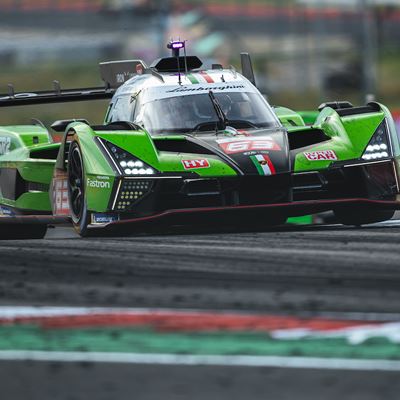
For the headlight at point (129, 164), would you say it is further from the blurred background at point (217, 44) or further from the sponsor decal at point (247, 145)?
the blurred background at point (217, 44)

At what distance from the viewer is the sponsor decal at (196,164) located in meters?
9.53

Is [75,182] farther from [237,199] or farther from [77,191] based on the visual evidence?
A: [237,199]

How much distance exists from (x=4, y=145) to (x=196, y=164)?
335 centimetres

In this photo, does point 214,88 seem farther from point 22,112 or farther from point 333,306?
point 22,112

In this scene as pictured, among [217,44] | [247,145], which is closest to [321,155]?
[247,145]

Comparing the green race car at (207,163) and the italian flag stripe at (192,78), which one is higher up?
the italian flag stripe at (192,78)

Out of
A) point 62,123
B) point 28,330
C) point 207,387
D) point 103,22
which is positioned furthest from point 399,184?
point 103,22

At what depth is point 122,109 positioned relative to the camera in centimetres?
1145

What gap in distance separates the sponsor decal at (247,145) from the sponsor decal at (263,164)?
10 centimetres

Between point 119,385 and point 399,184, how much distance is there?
6137mm

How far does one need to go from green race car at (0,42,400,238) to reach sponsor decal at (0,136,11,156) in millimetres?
619

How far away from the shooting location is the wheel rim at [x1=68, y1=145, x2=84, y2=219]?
33.3ft

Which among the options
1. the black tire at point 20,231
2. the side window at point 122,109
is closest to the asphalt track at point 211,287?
the side window at point 122,109

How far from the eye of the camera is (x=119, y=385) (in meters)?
4.29
